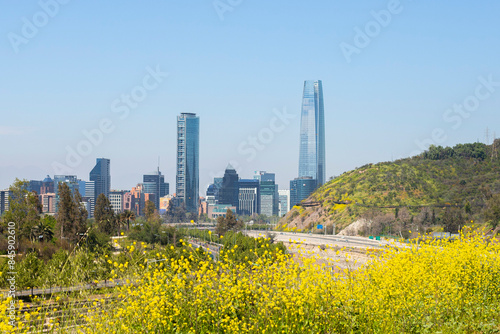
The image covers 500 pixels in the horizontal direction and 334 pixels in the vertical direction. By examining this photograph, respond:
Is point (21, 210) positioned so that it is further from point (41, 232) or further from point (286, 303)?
point (286, 303)

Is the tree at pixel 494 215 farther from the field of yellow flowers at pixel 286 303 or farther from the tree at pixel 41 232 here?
the field of yellow flowers at pixel 286 303

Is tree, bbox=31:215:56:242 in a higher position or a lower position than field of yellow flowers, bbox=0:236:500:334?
lower

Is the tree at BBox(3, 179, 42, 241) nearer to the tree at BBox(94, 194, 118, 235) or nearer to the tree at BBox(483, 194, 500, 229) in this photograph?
the tree at BBox(94, 194, 118, 235)

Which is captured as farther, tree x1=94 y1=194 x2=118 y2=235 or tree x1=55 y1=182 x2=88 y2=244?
tree x1=94 y1=194 x2=118 y2=235

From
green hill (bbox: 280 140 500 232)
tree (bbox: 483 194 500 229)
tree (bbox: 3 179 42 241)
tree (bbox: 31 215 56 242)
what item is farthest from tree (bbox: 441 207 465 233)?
tree (bbox: 3 179 42 241)

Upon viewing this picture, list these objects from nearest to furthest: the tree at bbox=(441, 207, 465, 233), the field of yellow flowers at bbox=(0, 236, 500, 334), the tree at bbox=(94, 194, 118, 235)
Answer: the field of yellow flowers at bbox=(0, 236, 500, 334) → the tree at bbox=(441, 207, 465, 233) → the tree at bbox=(94, 194, 118, 235)

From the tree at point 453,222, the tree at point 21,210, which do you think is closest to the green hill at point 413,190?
the tree at point 453,222

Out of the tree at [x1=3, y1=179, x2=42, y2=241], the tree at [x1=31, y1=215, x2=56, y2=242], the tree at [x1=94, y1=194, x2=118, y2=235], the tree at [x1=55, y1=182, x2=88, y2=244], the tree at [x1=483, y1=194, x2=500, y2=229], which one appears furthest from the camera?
the tree at [x1=94, y1=194, x2=118, y2=235]

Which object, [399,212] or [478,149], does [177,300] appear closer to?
[399,212]
